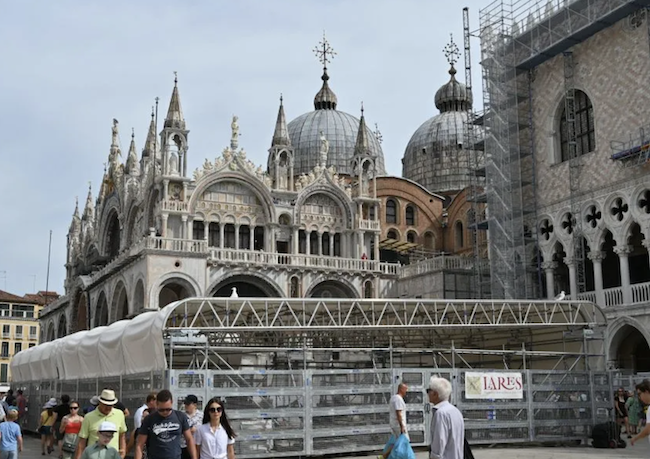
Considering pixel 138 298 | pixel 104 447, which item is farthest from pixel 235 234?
pixel 104 447

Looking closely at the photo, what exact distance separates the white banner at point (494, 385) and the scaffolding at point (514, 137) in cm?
1360

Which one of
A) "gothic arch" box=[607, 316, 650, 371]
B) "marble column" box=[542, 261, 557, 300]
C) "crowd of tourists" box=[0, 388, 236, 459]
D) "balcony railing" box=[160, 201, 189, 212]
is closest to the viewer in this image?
"crowd of tourists" box=[0, 388, 236, 459]

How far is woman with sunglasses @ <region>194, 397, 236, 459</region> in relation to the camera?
847cm

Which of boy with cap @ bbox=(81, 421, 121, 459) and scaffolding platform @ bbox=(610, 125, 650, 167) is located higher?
scaffolding platform @ bbox=(610, 125, 650, 167)

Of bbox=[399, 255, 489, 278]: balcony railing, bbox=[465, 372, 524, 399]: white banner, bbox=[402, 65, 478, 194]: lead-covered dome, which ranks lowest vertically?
bbox=[465, 372, 524, 399]: white banner

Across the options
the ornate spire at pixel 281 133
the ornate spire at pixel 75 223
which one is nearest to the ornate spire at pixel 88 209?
the ornate spire at pixel 75 223

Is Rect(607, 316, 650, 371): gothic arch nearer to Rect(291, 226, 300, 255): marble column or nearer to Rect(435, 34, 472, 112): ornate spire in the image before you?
Rect(291, 226, 300, 255): marble column

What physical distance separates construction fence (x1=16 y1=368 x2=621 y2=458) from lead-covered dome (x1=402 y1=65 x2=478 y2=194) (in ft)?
118

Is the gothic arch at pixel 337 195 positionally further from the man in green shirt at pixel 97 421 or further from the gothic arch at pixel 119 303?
the man in green shirt at pixel 97 421

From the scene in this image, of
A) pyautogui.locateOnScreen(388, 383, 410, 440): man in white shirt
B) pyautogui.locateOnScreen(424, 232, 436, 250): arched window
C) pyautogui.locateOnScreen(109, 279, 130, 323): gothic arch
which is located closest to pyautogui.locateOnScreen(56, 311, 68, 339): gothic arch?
pyautogui.locateOnScreen(109, 279, 130, 323): gothic arch

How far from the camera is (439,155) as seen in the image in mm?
56062

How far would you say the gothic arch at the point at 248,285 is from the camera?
116 feet

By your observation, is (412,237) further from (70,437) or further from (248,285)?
(70,437)

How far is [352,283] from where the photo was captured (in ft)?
124
